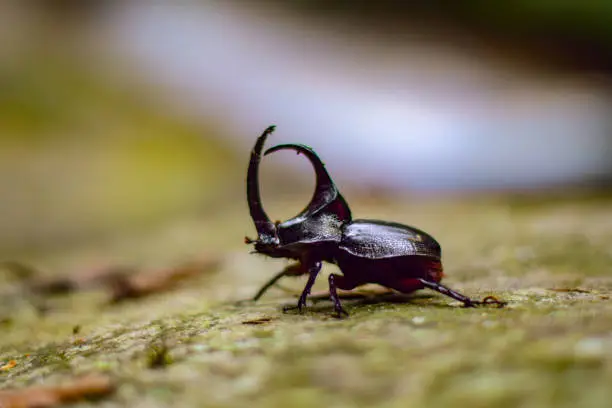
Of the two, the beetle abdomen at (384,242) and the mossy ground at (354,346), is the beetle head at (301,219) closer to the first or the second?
the beetle abdomen at (384,242)

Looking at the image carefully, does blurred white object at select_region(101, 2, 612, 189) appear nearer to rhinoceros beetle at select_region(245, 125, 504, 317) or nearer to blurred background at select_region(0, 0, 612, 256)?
blurred background at select_region(0, 0, 612, 256)

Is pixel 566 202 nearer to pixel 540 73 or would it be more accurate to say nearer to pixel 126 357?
pixel 126 357

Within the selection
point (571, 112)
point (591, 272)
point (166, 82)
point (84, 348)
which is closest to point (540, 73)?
point (571, 112)

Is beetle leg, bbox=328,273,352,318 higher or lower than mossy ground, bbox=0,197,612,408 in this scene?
higher

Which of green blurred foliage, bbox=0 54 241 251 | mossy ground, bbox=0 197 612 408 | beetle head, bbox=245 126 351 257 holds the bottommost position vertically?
mossy ground, bbox=0 197 612 408

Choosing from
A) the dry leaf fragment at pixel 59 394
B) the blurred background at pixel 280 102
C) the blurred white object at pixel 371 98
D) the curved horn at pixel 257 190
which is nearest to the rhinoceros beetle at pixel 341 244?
the curved horn at pixel 257 190

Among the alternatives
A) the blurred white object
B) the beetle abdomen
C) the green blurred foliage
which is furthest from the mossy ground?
the blurred white object
